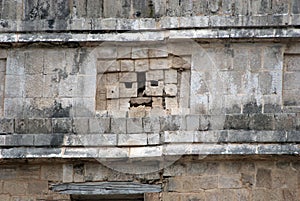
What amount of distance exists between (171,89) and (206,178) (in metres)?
1.10

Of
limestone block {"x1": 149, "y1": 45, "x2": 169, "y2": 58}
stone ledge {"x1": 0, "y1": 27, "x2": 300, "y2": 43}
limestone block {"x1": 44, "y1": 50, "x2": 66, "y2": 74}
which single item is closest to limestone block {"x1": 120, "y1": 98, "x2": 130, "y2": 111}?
limestone block {"x1": 149, "y1": 45, "x2": 169, "y2": 58}

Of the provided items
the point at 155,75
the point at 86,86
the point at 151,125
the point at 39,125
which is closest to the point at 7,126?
the point at 39,125

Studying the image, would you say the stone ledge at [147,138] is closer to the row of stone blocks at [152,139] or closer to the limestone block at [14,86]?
the row of stone blocks at [152,139]

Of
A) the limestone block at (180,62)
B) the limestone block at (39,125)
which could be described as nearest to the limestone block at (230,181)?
the limestone block at (180,62)

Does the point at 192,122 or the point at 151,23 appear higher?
the point at 151,23

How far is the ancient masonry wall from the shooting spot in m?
12.2

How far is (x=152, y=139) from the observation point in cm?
1227

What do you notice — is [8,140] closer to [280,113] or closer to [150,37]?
[150,37]

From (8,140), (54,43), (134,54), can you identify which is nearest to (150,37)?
(134,54)

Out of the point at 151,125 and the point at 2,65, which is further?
the point at 2,65

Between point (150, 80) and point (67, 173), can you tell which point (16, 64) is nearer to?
point (67, 173)

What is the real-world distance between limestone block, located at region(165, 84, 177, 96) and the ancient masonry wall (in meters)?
0.01

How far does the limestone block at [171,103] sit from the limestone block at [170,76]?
0.19 meters

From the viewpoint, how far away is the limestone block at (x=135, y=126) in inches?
486
